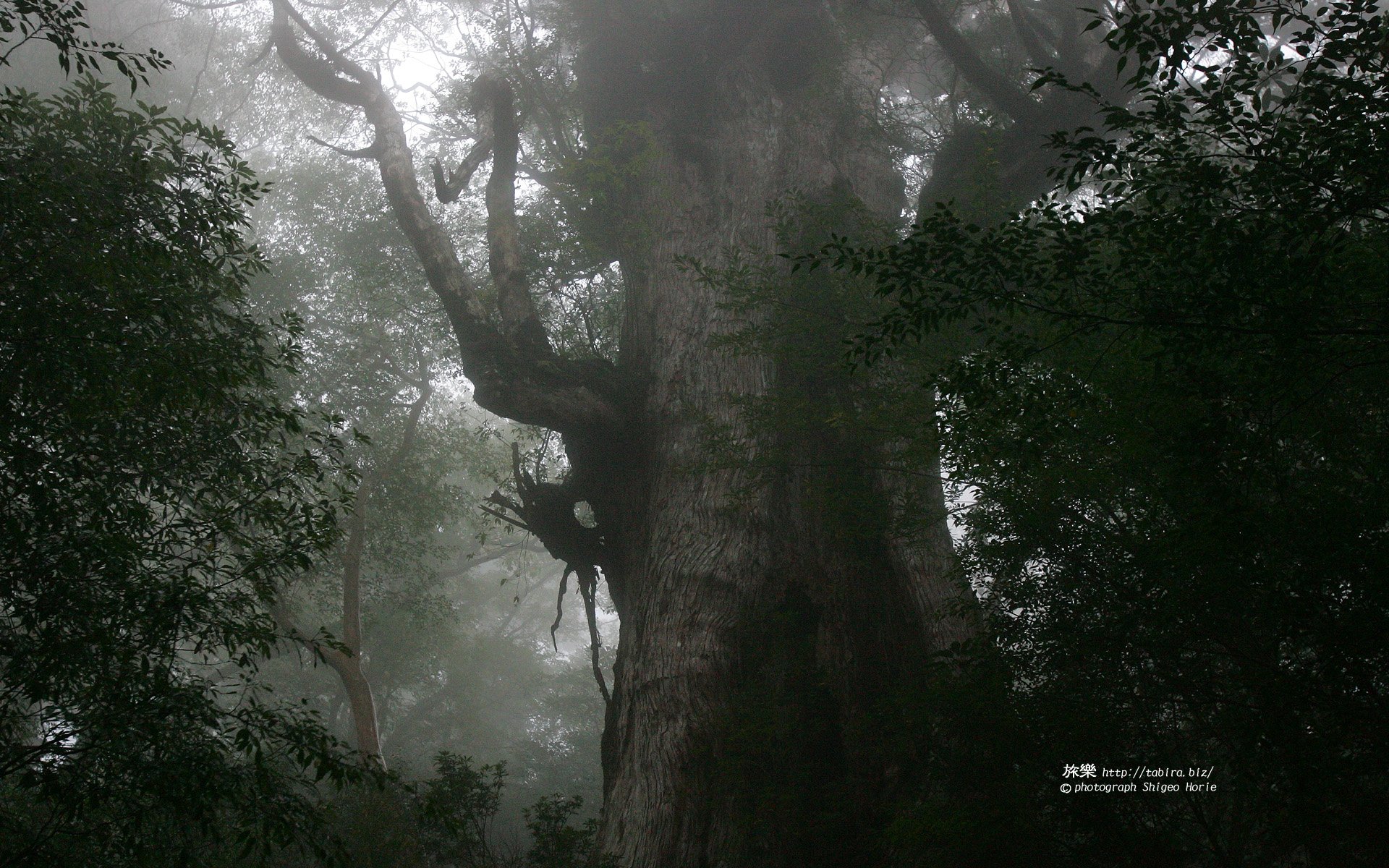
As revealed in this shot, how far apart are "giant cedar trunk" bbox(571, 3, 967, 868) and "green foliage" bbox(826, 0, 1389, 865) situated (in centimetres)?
143

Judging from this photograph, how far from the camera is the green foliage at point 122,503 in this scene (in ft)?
10.7

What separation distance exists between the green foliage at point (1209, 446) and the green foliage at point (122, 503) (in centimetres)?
287

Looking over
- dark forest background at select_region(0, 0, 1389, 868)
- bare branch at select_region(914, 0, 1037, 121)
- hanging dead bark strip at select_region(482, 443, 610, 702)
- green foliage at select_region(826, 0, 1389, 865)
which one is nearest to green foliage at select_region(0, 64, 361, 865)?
dark forest background at select_region(0, 0, 1389, 868)

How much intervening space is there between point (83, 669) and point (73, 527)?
0.54 metres

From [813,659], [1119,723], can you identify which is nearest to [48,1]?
[1119,723]

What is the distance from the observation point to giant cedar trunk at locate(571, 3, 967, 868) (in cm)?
549

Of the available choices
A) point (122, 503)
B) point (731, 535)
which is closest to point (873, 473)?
point (731, 535)

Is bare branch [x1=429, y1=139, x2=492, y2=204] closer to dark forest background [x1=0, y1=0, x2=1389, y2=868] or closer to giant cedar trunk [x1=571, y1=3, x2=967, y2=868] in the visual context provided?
dark forest background [x1=0, y1=0, x2=1389, y2=868]

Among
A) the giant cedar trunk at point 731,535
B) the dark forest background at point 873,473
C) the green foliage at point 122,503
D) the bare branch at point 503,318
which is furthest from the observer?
the bare branch at point 503,318

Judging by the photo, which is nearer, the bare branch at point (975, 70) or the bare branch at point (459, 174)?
the bare branch at point (459, 174)

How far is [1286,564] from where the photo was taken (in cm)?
298

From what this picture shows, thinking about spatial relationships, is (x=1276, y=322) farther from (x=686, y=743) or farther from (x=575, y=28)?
(x=575, y=28)

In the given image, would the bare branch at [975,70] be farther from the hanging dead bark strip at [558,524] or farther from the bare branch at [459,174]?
the hanging dead bark strip at [558,524]

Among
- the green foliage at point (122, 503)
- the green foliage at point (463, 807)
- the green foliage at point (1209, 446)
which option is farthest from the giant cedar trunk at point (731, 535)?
the green foliage at point (122, 503)
